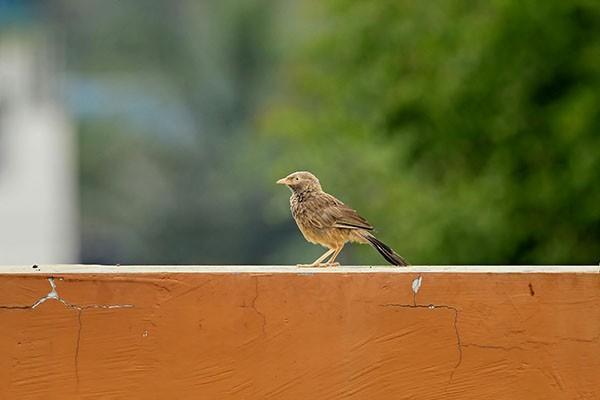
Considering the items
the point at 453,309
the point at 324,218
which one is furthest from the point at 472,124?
the point at 453,309

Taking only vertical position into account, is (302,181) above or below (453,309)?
above

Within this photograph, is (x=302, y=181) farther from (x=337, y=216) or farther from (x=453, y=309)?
(x=453, y=309)

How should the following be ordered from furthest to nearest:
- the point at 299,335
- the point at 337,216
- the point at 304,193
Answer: the point at 304,193 → the point at 337,216 → the point at 299,335

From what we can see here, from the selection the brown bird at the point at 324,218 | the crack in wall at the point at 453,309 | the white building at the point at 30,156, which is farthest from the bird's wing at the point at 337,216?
the white building at the point at 30,156

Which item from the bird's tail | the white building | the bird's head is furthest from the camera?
the white building

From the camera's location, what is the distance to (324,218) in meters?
5.84

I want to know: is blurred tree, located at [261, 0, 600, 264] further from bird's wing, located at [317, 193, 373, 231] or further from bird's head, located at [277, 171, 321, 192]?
bird's wing, located at [317, 193, 373, 231]

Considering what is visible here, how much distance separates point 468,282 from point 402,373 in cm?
26

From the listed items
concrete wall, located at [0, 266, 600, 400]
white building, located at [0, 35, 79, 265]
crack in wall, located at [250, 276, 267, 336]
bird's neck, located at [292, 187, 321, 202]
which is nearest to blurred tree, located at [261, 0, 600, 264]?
bird's neck, located at [292, 187, 321, 202]

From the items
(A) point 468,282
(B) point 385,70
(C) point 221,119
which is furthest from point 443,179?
(C) point 221,119

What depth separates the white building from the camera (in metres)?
31.9

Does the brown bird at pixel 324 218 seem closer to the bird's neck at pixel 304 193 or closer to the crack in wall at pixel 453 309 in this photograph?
the bird's neck at pixel 304 193

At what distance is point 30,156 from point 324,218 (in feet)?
99.9

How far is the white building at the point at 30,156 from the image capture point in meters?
31.9
